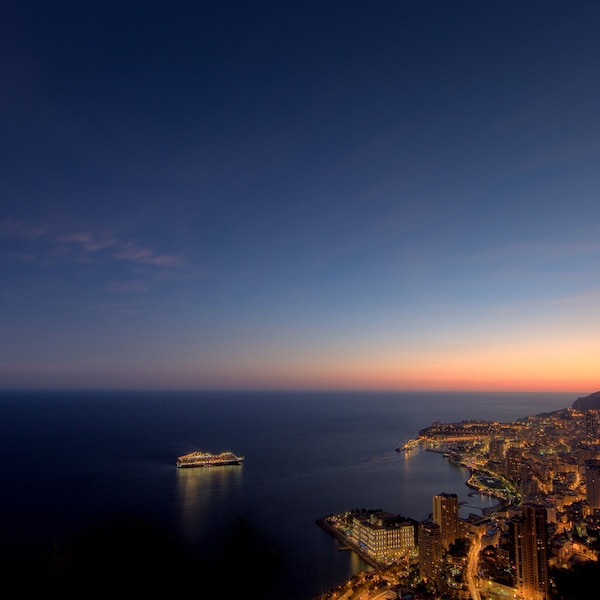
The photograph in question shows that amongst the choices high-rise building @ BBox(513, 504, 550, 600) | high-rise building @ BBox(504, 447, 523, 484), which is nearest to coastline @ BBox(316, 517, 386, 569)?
high-rise building @ BBox(513, 504, 550, 600)

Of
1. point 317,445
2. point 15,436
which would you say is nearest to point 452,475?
point 317,445

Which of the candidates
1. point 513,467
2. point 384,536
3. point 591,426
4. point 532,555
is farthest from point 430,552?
point 591,426

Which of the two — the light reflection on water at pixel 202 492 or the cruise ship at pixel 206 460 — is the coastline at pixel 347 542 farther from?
the cruise ship at pixel 206 460

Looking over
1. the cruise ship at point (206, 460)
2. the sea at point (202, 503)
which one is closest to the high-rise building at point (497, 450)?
the sea at point (202, 503)

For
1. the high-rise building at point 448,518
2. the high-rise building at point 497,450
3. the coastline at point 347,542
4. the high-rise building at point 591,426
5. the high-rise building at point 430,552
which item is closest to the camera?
the high-rise building at point 430,552

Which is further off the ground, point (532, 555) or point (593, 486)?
point (532, 555)

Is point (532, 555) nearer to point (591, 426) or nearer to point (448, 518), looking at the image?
point (448, 518)

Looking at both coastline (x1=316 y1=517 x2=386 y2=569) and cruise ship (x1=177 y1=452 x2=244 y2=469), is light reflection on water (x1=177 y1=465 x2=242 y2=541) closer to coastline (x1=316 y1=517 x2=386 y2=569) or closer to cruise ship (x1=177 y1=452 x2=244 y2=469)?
cruise ship (x1=177 y1=452 x2=244 y2=469)
